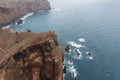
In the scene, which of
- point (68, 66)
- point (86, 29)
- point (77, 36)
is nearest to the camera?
point (68, 66)

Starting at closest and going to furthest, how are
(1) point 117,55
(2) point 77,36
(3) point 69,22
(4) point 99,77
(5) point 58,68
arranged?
(5) point 58,68 < (4) point 99,77 < (1) point 117,55 < (2) point 77,36 < (3) point 69,22

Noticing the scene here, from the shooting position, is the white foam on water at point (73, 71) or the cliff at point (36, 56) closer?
the cliff at point (36, 56)

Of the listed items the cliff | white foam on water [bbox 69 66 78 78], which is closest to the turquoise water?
white foam on water [bbox 69 66 78 78]

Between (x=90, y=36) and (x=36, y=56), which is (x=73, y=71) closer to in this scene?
(x=36, y=56)

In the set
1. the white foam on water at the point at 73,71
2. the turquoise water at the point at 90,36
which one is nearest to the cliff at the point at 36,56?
the white foam on water at the point at 73,71

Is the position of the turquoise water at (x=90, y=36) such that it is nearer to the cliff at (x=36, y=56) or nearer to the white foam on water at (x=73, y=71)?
the white foam on water at (x=73, y=71)

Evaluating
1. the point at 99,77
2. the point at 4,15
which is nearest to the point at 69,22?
the point at 4,15

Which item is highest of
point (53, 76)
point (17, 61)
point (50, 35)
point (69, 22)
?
point (50, 35)

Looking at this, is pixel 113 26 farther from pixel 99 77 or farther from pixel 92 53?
pixel 99 77

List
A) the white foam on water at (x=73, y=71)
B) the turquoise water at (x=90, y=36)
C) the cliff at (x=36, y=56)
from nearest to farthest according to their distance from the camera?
the cliff at (x=36, y=56)
the white foam on water at (x=73, y=71)
the turquoise water at (x=90, y=36)

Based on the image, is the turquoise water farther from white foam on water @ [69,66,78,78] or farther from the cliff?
the cliff
